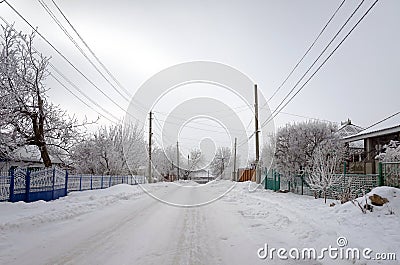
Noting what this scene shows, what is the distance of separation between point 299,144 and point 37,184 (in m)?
18.9

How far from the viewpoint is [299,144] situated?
88.7 ft

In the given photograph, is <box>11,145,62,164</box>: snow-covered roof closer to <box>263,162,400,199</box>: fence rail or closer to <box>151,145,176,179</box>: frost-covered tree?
<box>263,162,400,199</box>: fence rail

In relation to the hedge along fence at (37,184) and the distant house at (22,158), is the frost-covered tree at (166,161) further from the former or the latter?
the hedge along fence at (37,184)

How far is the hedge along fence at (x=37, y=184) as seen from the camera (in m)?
14.1

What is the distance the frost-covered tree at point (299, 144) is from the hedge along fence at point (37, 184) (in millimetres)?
15415

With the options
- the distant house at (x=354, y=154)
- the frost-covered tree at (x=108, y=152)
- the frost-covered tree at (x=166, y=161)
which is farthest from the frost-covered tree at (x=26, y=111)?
the frost-covered tree at (x=166, y=161)

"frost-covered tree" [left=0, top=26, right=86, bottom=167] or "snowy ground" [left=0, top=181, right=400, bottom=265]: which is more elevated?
"frost-covered tree" [left=0, top=26, right=86, bottom=167]

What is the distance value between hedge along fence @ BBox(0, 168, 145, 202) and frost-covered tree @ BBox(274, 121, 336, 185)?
1542 cm

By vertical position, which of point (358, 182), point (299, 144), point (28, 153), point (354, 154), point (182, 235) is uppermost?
point (299, 144)

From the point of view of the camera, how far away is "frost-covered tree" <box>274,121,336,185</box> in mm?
26688

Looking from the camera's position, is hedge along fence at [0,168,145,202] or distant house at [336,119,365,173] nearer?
hedge along fence at [0,168,145,202]

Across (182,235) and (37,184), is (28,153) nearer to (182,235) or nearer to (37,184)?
(37,184)

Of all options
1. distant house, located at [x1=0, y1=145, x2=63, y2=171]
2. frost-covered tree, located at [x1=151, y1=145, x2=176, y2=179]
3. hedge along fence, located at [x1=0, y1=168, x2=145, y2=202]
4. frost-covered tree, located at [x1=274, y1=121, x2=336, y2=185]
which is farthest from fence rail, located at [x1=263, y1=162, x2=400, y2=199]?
frost-covered tree, located at [x1=151, y1=145, x2=176, y2=179]

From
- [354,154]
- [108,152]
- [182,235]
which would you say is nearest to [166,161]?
[108,152]
